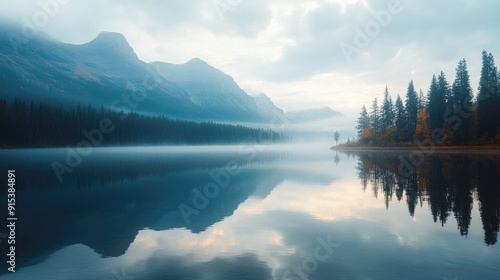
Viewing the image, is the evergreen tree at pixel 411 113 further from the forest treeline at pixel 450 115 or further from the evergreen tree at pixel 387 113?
the evergreen tree at pixel 387 113

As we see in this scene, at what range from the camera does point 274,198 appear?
30547 mm

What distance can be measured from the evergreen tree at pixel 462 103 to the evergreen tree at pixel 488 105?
311 centimetres

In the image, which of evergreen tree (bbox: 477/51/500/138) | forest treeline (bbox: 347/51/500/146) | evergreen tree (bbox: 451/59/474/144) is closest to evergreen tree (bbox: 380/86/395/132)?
forest treeline (bbox: 347/51/500/146)

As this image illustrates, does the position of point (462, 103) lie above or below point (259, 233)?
above

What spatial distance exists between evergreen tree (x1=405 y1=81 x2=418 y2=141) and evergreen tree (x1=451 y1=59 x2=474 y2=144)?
53.6 ft

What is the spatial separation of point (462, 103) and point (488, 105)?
39.3 ft

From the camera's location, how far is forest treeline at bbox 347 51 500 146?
3935 inches

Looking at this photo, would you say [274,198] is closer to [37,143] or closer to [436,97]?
[436,97]

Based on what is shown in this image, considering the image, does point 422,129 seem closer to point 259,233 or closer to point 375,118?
point 375,118

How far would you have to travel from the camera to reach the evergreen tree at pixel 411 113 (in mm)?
129625

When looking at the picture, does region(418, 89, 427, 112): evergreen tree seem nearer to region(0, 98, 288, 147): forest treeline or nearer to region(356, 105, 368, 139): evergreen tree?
region(356, 105, 368, 139): evergreen tree

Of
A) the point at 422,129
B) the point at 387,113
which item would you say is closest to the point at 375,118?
the point at 387,113

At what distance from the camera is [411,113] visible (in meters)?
131

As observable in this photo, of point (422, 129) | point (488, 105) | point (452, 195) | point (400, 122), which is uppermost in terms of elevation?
point (488, 105)
